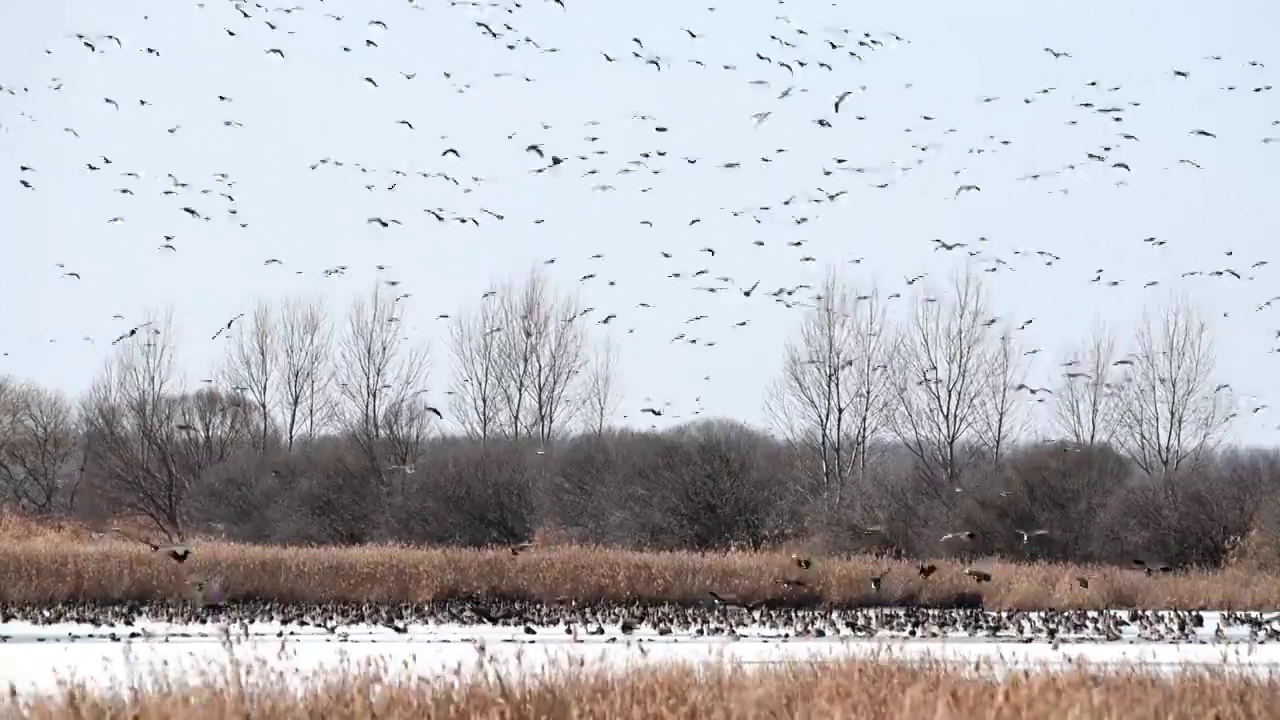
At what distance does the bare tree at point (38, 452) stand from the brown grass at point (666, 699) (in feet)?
190

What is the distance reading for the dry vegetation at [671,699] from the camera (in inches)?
386

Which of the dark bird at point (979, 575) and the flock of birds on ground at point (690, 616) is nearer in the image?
the flock of birds on ground at point (690, 616)

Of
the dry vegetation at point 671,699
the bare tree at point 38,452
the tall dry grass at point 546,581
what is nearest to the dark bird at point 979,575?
the tall dry grass at point 546,581

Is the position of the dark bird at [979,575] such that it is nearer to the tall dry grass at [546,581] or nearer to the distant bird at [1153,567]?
the tall dry grass at [546,581]

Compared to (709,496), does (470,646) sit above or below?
below

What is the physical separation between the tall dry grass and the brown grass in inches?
763

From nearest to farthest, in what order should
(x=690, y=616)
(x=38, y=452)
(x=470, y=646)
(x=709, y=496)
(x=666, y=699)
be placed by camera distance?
1. (x=666, y=699)
2. (x=470, y=646)
3. (x=690, y=616)
4. (x=709, y=496)
5. (x=38, y=452)

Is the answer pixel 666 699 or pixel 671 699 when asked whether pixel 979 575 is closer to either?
pixel 666 699

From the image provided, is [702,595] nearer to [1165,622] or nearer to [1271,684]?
[1165,622]

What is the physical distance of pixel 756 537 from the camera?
45875 millimetres

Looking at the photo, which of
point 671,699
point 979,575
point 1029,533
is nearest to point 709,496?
point 1029,533

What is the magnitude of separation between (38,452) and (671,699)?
233 feet

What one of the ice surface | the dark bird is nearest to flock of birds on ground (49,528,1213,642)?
the dark bird

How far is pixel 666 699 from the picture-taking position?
10820 mm
